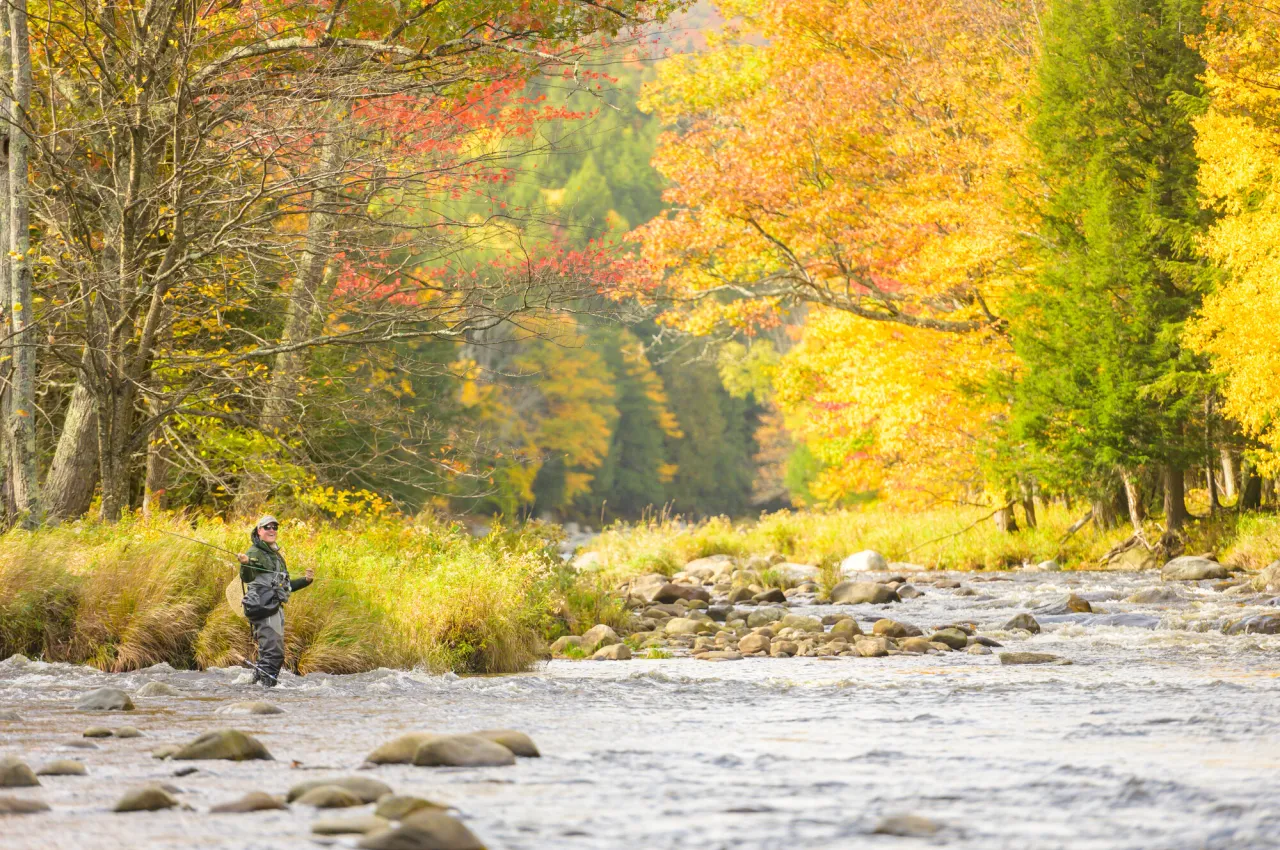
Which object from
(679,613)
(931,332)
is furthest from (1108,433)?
(679,613)

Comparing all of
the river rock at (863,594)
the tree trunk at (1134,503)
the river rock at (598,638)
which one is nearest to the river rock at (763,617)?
the river rock at (598,638)

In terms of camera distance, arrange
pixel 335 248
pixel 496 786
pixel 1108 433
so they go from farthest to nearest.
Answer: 1. pixel 1108 433
2. pixel 335 248
3. pixel 496 786

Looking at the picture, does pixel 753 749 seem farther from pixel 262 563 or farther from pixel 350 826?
pixel 262 563

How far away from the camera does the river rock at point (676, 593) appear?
713 inches

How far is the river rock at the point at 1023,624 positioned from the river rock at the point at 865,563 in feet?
32.1

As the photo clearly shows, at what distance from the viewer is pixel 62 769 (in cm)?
588

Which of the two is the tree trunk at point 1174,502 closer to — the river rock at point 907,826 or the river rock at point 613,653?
the river rock at point 613,653

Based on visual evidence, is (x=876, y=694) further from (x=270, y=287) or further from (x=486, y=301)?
(x=270, y=287)

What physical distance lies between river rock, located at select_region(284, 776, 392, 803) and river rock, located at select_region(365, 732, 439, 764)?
2.74 ft

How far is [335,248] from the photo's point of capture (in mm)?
12508

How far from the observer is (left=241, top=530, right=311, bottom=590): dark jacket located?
9.46 metres

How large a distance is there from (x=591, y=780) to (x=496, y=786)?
44cm

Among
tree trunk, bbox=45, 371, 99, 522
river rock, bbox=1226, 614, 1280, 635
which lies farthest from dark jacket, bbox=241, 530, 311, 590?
river rock, bbox=1226, 614, 1280, 635

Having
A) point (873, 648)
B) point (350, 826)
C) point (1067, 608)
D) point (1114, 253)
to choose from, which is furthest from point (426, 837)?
point (1114, 253)
